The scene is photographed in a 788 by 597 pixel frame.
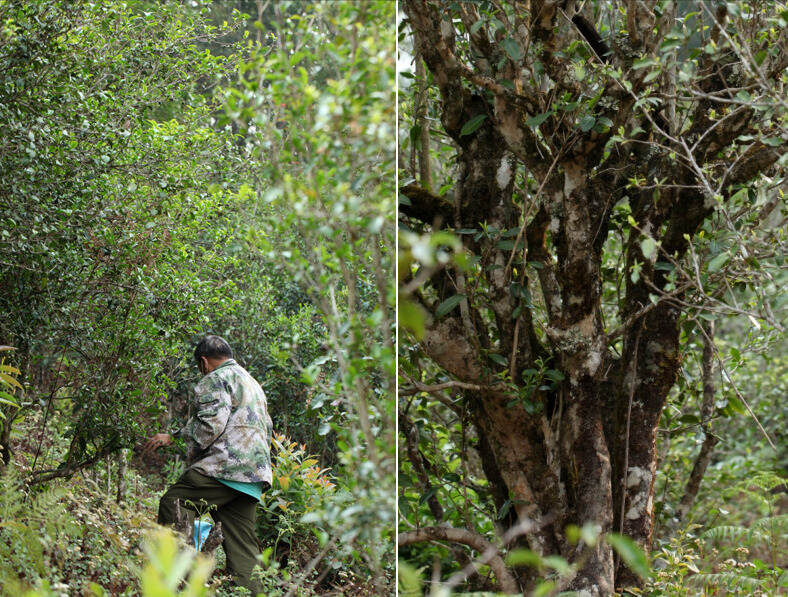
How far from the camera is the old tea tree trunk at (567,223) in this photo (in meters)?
1.90

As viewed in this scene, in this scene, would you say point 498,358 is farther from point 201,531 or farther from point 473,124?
point 201,531

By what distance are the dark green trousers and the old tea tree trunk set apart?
557mm

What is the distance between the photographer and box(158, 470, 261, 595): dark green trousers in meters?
1.36

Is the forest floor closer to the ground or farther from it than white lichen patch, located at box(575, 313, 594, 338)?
closer to the ground

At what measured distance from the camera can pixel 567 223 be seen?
204cm

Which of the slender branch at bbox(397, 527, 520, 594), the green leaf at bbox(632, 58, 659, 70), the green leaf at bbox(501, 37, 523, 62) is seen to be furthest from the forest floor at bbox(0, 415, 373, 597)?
the green leaf at bbox(632, 58, 659, 70)

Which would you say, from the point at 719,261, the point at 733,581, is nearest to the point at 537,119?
the point at 719,261

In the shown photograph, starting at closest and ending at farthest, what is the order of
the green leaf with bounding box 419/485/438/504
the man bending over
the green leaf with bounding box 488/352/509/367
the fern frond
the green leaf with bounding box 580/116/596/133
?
the man bending over < the green leaf with bounding box 580/116/596/133 < the green leaf with bounding box 488/352/509/367 < the green leaf with bounding box 419/485/438/504 < the fern frond

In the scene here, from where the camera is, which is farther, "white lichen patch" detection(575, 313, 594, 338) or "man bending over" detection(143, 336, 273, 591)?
"white lichen patch" detection(575, 313, 594, 338)

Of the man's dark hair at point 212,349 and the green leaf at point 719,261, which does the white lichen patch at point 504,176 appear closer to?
the green leaf at point 719,261

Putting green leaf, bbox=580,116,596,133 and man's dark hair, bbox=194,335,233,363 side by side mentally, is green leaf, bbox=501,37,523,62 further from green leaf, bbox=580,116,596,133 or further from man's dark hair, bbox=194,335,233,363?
man's dark hair, bbox=194,335,233,363

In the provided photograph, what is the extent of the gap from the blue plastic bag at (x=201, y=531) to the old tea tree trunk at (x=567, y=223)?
62cm

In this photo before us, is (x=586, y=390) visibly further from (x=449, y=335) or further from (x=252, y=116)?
(x=252, y=116)

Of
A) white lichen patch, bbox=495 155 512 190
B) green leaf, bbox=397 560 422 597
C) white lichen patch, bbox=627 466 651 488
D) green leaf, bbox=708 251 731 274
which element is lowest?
white lichen patch, bbox=627 466 651 488
